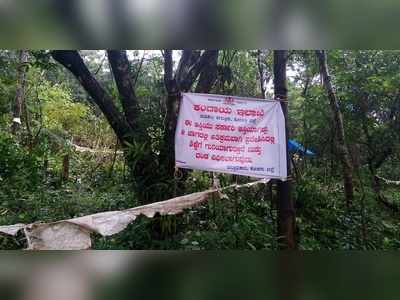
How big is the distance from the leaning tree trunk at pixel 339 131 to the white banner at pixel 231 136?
2.86ft

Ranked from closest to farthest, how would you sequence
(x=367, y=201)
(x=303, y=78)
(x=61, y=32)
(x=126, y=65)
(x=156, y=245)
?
(x=61, y=32) → (x=156, y=245) → (x=126, y=65) → (x=367, y=201) → (x=303, y=78)

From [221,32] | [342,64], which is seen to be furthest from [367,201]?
[221,32]

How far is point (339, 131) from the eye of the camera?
334cm

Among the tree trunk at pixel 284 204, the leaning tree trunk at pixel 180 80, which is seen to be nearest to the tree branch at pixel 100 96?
the leaning tree trunk at pixel 180 80

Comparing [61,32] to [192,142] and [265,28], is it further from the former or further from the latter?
[265,28]

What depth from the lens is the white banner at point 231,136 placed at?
2.48 metres

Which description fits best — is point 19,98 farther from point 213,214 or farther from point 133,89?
point 213,214


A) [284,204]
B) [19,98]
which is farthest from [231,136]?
[19,98]

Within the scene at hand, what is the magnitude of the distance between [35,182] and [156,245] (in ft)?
4.48

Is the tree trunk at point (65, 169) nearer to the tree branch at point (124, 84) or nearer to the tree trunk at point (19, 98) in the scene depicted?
the tree trunk at point (19, 98)

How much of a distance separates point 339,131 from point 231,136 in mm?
1216

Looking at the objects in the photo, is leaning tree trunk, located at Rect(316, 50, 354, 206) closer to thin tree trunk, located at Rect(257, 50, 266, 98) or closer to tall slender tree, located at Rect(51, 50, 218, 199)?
thin tree trunk, located at Rect(257, 50, 266, 98)

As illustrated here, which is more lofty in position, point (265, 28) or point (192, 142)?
point (265, 28)

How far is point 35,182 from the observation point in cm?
354
